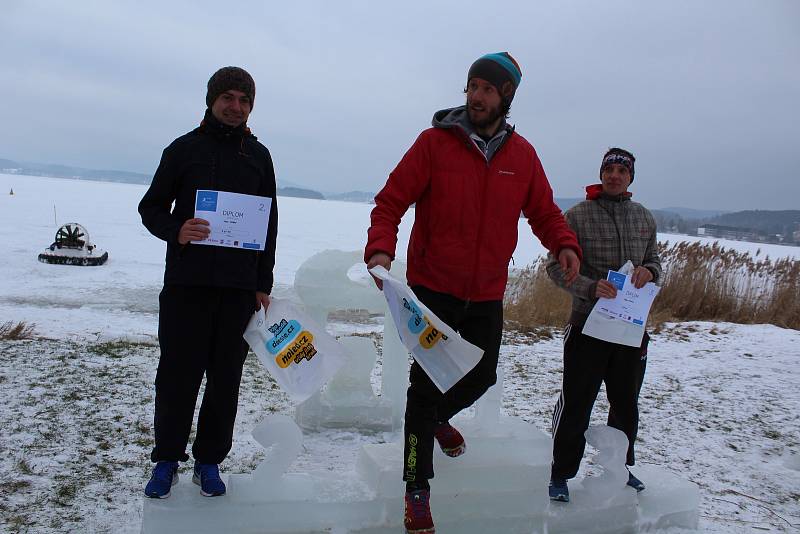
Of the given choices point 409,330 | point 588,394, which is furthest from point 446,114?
point 588,394

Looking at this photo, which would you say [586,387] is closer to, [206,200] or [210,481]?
[210,481]

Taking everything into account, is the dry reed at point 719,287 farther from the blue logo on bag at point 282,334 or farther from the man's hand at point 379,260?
the man's hand at point 379,260

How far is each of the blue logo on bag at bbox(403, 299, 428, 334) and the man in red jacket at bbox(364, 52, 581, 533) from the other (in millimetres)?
127

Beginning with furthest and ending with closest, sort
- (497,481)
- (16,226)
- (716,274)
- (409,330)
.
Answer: (16,226), (716,274), (497,481), (409,330)

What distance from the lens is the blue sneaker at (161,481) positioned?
248 cm

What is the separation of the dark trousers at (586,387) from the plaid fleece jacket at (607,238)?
0.19 metres

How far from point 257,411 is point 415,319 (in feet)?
7.71

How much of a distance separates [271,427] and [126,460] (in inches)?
46.3

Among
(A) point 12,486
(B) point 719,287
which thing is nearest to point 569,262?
(A) point 12,486

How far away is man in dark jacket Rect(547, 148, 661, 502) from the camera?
118 inches

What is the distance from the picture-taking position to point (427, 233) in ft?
8.48

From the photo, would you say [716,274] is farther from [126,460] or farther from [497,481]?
[126,460]

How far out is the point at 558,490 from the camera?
10.0 feet

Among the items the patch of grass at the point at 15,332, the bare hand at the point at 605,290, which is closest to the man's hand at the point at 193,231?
the bare hand at the point at 605,290
